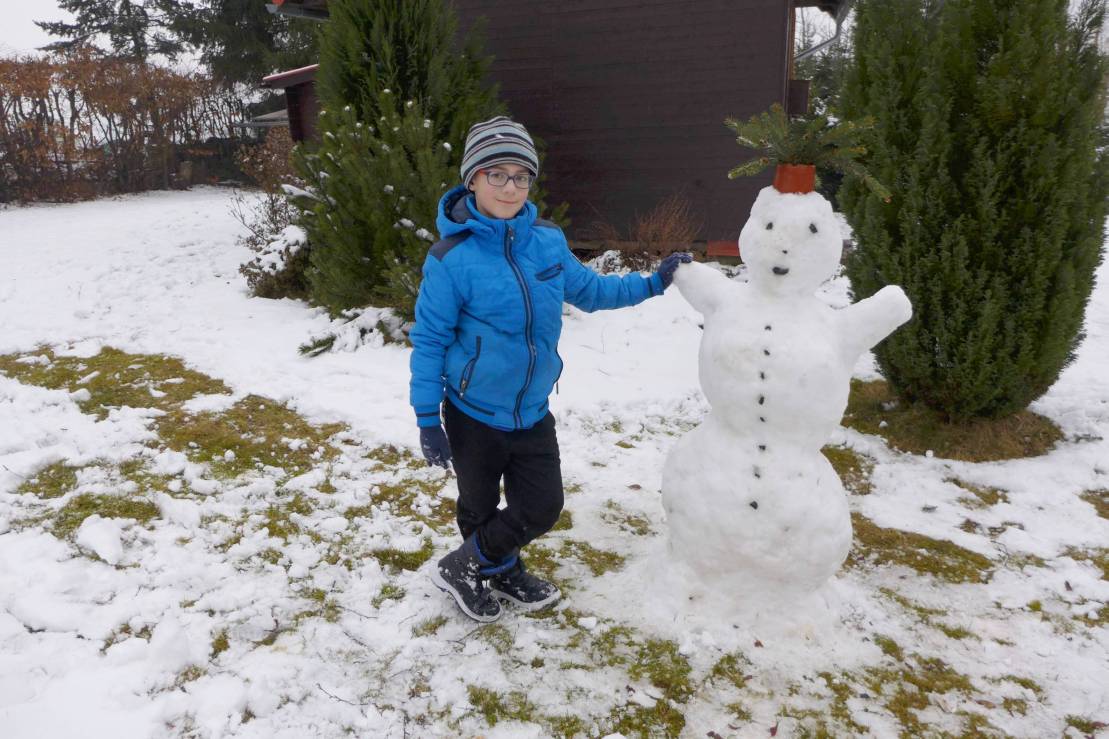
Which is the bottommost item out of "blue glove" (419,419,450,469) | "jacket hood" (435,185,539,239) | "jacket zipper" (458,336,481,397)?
"blue glove" (419,419,450,469)

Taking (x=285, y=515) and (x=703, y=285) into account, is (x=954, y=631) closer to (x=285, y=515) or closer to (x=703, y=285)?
(x=703, y=285)

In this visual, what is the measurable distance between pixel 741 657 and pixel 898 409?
293cm

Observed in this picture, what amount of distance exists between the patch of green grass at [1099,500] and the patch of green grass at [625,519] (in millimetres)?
2411

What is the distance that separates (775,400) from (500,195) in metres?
1.24

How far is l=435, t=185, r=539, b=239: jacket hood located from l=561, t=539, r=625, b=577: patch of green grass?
159 cm

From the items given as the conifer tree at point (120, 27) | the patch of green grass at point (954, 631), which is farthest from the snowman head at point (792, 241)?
the conifer tree at point (120, 27)

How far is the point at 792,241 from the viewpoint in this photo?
8.18ft

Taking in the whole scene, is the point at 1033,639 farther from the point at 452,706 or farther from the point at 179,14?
the point at 179,14

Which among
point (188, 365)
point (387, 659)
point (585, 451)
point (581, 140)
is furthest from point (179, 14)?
point (387, 659)

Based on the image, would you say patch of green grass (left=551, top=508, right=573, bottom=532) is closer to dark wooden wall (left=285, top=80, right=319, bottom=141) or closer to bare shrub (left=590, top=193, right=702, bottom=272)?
bare shrub (left=590, top=193, right=702, bottom=272)

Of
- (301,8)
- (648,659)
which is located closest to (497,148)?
(648,659)

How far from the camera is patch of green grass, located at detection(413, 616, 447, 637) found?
279 centimetres

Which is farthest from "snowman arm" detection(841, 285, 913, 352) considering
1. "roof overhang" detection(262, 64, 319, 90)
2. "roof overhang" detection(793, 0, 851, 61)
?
"roof overhang" detection(262, 64, 319, 90)

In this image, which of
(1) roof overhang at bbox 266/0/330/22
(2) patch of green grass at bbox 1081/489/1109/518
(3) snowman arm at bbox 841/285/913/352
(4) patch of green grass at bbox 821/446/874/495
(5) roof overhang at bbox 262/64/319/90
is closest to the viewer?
(3) snowman arm at bbox 841/285/913/352
